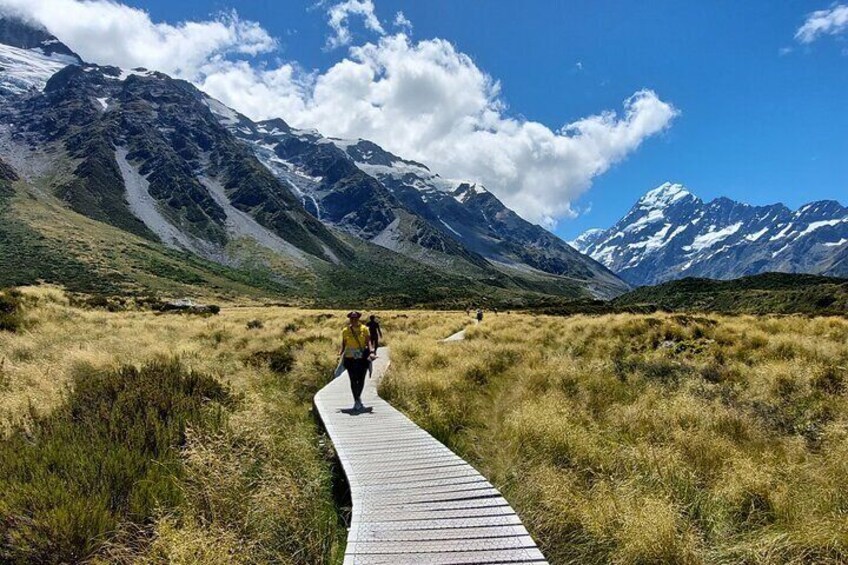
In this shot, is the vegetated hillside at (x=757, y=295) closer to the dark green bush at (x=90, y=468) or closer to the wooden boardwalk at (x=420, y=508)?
the wooden boardwalk at (x=420, y=508)

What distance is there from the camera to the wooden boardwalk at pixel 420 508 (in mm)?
Result: 4801

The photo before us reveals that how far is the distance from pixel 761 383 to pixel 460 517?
33.0 feet

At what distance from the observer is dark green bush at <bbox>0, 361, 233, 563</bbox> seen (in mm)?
4516

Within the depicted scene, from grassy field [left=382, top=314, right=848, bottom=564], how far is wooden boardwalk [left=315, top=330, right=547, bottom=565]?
65cm

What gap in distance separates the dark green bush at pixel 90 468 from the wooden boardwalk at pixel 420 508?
2144 mm

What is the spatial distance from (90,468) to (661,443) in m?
7.62

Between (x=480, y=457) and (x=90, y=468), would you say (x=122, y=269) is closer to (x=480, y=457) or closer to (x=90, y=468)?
(x=480, y=457)

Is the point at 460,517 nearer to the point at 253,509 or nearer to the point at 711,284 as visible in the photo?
the point at 253,509

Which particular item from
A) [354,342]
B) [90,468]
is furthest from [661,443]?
[90,468]

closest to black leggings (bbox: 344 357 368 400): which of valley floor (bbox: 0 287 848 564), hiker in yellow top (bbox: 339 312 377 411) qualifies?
hiker in yellow top (bbox: 339 312 377 411)

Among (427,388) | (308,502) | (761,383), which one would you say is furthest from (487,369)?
(308,502)

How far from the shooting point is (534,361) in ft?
51.6

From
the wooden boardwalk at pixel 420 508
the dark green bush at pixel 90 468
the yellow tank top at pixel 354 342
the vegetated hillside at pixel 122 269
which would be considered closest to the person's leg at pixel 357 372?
the yellow tank top at pixel 354 342

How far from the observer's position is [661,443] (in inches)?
312
